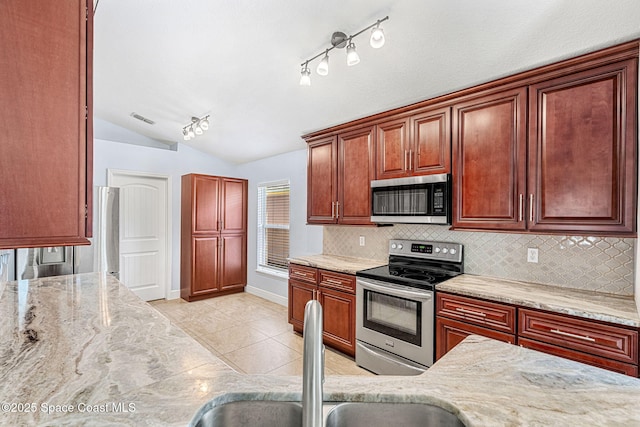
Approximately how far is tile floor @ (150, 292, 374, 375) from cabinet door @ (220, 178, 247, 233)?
46.8 inches

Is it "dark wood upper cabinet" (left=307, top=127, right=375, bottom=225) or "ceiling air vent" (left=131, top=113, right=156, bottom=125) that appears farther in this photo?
"ceiling air vent" (left=131, top=113, right=156, bottom=125)

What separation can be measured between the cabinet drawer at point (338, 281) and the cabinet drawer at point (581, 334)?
1.34 metres

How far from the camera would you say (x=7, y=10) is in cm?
94

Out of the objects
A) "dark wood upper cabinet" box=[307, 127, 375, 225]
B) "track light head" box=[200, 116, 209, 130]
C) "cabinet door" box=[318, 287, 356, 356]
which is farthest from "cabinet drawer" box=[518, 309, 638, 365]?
"track light head" box=[200, 116, 209, 130]

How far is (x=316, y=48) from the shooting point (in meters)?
2.36

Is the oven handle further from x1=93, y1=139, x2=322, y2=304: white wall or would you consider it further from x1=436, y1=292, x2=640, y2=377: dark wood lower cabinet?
x1=93, y1=139, x2=322, y2=304: white wall

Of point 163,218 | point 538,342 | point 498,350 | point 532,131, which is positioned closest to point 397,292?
point 538,342

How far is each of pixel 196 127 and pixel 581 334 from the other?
4184mm

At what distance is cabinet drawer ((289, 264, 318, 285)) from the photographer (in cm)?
321

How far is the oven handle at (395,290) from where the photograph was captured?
229cm

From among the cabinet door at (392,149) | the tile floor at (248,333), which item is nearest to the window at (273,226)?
the tile floor at (248,333)

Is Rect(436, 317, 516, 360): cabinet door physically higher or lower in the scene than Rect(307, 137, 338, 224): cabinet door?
lower

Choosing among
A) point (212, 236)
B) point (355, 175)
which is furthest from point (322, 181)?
point (212, 236)

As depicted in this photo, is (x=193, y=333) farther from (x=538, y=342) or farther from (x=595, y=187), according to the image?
(x=595, y=187)
